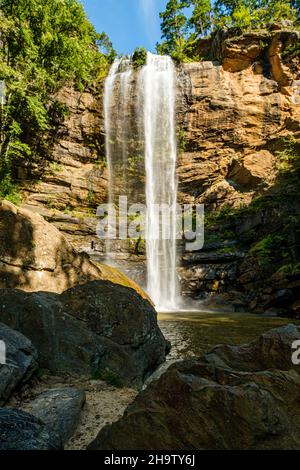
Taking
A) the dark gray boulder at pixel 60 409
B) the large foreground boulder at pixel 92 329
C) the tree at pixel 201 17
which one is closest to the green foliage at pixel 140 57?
the tree at pixel 201 17

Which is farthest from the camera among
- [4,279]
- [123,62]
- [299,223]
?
[123,62]

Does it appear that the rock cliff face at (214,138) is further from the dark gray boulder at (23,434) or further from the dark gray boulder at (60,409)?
the dark gray boulder at (23,434)

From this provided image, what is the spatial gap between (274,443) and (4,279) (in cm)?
761

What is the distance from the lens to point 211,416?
221 cm

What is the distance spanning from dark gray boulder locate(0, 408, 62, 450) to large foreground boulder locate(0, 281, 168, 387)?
1.88 m

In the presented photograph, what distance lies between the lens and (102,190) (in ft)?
75.7

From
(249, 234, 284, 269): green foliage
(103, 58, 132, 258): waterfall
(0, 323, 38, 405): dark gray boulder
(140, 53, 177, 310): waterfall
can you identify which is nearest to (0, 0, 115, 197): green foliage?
(103, 58, 132, 258): waterfall

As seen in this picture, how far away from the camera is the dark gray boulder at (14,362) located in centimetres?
310

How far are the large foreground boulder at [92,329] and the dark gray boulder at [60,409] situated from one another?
3.10ft

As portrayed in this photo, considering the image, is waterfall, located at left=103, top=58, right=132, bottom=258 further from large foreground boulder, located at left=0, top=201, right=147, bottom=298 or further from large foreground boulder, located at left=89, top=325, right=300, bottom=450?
large foreground boulder, located at left=89, top=325, right=300, bottom=450
